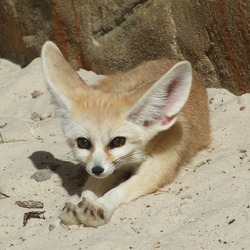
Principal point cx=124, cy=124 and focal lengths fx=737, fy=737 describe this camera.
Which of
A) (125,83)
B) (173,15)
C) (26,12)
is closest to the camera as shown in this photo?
(125,83)

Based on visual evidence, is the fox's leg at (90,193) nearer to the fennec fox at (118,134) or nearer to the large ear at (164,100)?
the fennec fox at (118,134)

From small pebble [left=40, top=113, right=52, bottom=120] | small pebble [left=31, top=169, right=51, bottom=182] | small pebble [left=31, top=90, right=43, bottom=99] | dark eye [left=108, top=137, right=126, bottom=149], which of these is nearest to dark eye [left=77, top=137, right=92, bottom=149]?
dark eye [left=108, top=137, right=126, bottom=149]

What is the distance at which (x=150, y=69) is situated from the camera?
538 centimetres

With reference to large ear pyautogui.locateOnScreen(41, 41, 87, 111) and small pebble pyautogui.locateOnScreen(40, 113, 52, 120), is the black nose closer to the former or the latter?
large ear pyautogui.locateOnScreen(41, 41, 87, 111)

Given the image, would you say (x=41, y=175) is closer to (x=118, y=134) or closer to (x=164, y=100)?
(x=118, y=134)

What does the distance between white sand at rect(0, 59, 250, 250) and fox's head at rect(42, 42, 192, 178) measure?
33 cm

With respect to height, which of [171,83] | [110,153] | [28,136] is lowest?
[28,136]

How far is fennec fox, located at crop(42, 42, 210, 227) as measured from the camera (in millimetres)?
4160

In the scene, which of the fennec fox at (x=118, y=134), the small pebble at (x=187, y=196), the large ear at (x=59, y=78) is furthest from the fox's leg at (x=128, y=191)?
the large ear at (x=59, y=78)

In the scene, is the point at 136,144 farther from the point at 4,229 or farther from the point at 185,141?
the point at 4,229

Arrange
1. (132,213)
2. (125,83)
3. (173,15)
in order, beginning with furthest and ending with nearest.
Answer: (173,15) → (125,83) → (132,213)

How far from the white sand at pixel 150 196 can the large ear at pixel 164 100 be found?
0.45 m

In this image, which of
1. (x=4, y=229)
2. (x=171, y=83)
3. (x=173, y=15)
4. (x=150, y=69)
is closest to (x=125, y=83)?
(x=150, y=69)

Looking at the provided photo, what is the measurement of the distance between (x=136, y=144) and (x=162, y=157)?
290 mm
